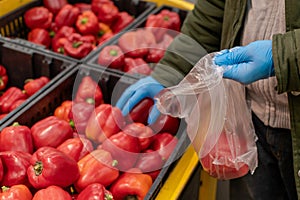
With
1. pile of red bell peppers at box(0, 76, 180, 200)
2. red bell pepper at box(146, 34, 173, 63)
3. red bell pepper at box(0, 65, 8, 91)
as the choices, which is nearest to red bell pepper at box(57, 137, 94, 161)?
pile of red bell peppers at box(0, 76, 180, 200)

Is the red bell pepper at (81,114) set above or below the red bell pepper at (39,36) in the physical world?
above

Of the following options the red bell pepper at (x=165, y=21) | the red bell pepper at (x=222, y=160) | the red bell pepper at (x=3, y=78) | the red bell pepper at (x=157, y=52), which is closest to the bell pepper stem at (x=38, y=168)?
the red bell pepper at (x=222, y=160)

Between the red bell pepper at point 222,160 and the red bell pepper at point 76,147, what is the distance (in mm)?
349

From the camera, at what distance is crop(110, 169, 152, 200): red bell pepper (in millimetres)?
1248

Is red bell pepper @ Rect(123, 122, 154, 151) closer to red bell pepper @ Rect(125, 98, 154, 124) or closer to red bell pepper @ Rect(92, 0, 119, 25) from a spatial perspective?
red bell pepper @ Rect(125, 98, 154, 124)

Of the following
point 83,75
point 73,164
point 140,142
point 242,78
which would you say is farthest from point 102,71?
point 242,78

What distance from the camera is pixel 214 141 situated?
1208mm

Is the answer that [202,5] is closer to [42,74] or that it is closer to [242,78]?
[242,78]

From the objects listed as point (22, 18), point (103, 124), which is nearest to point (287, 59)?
point (103, 124)

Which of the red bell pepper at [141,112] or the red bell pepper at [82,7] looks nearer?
the red bell pepper at [141,112]

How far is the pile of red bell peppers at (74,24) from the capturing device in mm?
2002

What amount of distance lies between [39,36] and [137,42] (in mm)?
485

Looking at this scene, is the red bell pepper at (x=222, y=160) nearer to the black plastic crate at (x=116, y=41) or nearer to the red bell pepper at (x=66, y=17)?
the black plastic crate at (x=116, y=41)

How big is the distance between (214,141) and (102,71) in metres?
0.66
